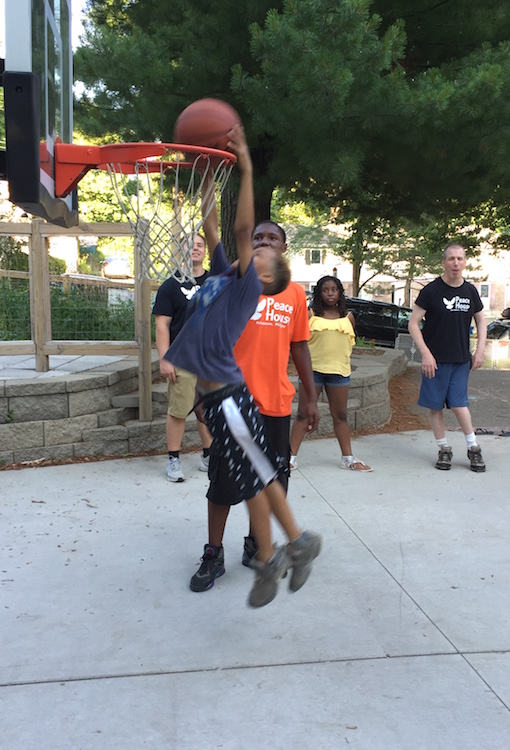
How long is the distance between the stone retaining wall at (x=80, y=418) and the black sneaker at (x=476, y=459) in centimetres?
252

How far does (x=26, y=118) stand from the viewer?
311 centimetres

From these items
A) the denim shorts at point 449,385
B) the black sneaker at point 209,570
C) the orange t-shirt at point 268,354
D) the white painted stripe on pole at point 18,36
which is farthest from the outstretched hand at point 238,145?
the denim shorts at point 449,385

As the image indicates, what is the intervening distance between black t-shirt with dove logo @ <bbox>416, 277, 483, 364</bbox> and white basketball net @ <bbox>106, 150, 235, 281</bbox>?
277 centimetres

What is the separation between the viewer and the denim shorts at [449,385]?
600 cm

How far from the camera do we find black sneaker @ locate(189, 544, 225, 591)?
3592mm

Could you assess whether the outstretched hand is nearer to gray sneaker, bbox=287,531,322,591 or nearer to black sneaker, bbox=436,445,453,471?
gray sneaker, bbox=287,531,322,591

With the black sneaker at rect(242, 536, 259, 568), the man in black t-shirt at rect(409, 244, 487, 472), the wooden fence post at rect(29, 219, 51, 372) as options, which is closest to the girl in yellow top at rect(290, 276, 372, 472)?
the man in black t-shirt at rect(409, 244, 487, 472)

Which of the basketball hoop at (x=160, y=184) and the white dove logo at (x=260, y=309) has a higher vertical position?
the basketball hoop at (x=160, y=184)

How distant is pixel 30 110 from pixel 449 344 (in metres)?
4.04

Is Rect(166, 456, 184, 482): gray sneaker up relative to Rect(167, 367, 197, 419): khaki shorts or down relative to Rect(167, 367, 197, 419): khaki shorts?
down

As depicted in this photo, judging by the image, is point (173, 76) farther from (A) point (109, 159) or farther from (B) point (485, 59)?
(A) point (109, 159)

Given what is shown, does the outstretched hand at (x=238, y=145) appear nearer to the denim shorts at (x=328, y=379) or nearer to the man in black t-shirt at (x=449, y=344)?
the denim shorts at (x=328, y=379)

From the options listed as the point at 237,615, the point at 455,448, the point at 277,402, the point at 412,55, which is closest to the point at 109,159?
the point at 277,402

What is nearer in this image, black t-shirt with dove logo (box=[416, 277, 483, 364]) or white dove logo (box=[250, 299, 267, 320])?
white dove logo (box=[250, 299, 267, 320])
